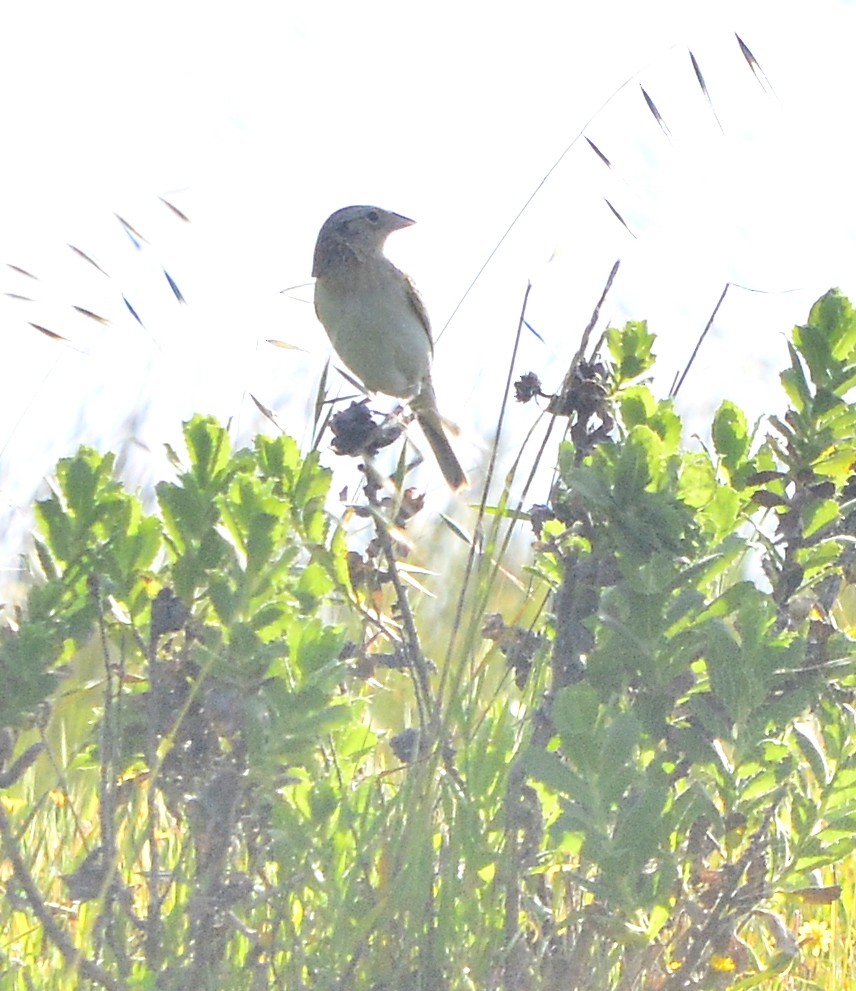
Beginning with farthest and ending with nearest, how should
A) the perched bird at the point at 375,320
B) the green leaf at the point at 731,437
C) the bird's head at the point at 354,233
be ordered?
the bird's head at the point at 354,233
the perched bird at the point at 375,320
the green leaf at the point at 731,437

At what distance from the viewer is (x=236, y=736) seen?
1.64m

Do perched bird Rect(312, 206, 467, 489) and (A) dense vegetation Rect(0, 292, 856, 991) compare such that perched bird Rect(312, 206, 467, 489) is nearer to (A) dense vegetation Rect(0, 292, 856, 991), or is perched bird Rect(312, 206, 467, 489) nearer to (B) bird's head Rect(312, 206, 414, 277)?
(B) bird's head Rect(312, 206, 414, 277)

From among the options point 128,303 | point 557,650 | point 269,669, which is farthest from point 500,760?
point 128,303

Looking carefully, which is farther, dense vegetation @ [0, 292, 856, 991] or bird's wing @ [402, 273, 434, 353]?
bird's wing @ [402, 273, 434, 353]

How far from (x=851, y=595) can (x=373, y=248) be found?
204cm

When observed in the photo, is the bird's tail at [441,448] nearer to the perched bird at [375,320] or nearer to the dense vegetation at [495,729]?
the perched bird at [375,320]

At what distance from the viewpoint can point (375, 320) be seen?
14.9 ft

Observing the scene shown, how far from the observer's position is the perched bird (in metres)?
4.52

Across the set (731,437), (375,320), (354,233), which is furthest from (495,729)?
(354,233)

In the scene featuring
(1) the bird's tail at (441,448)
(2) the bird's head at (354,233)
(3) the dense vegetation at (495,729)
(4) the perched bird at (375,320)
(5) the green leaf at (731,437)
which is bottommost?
(3) the dense vegetation at (495,729)

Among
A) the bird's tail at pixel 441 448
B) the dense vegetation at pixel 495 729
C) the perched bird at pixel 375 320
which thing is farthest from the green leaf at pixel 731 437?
the bird's tail at pixel 441 448

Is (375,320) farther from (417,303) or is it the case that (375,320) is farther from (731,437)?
(731,437)

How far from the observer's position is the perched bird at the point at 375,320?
452 centimetres

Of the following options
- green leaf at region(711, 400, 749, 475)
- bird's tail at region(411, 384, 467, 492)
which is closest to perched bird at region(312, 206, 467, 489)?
bird's tail at region(411, 384, 467, 492)
